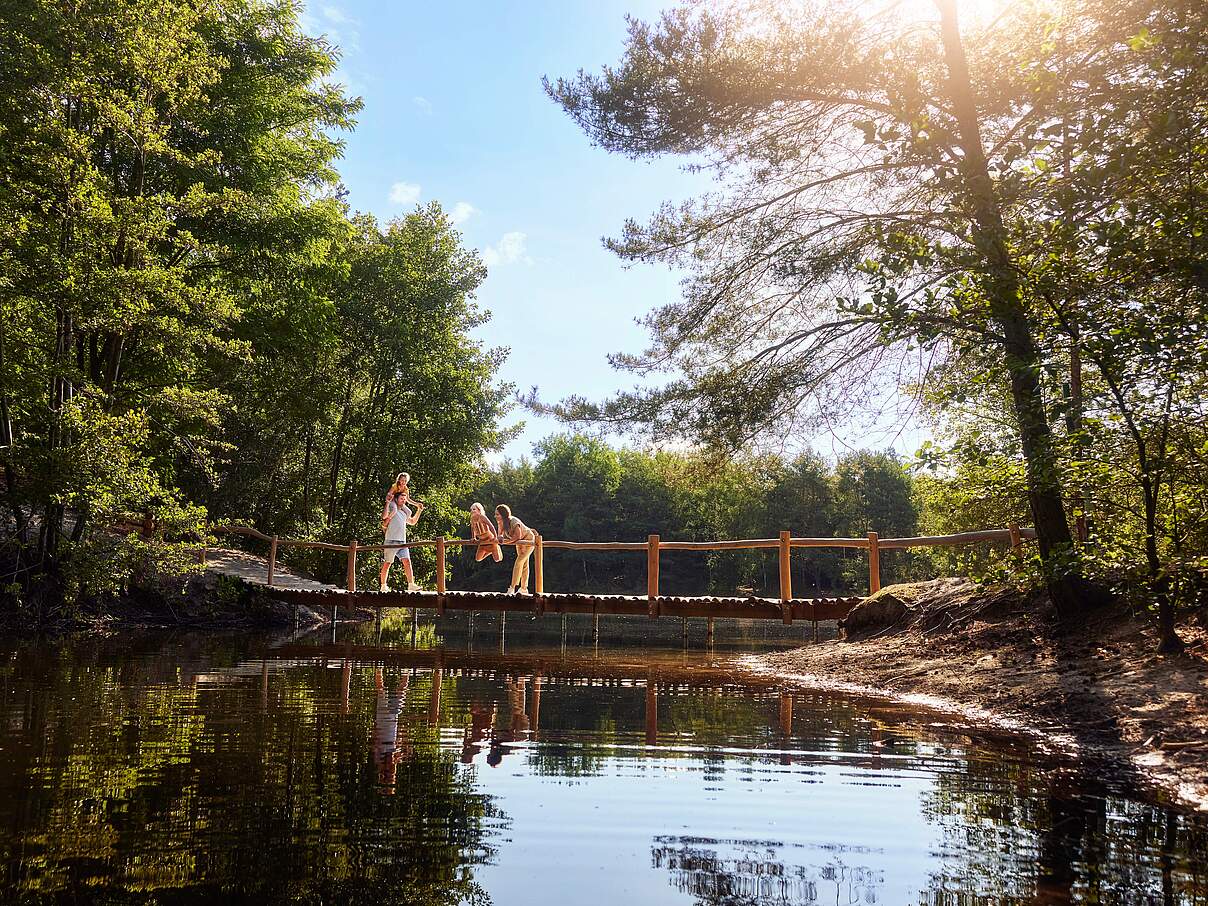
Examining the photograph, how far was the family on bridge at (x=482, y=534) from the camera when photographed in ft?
46.8

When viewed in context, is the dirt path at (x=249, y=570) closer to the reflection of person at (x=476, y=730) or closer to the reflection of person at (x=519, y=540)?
the reflection of person at (x=519, y=540)

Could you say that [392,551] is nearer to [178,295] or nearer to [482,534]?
[482,534]

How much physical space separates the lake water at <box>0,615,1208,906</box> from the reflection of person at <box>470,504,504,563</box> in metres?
7.10

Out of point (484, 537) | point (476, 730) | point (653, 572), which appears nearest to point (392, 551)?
point (484, 537)

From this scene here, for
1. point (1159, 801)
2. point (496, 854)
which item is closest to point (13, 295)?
point (496, 854)

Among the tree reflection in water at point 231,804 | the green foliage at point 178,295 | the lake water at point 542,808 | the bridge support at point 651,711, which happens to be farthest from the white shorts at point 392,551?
the tree reflection in water at point 231,804

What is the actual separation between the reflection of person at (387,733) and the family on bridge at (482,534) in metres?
6.20

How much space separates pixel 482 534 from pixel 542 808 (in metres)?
11.0

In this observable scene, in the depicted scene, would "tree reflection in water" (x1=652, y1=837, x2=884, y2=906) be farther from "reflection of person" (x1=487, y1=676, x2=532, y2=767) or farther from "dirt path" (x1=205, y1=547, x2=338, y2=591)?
"dirt path" (x1=205, y1=547, x2=338, y2=591)

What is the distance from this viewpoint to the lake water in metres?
2.65

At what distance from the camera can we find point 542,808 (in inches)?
142

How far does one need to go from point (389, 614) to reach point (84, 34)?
63.8 ft

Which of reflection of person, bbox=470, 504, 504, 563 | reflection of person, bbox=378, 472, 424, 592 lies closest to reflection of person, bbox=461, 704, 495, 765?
reflection of person, bbox=470, 504, 504, 563

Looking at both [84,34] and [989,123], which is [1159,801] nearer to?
[989,123]
